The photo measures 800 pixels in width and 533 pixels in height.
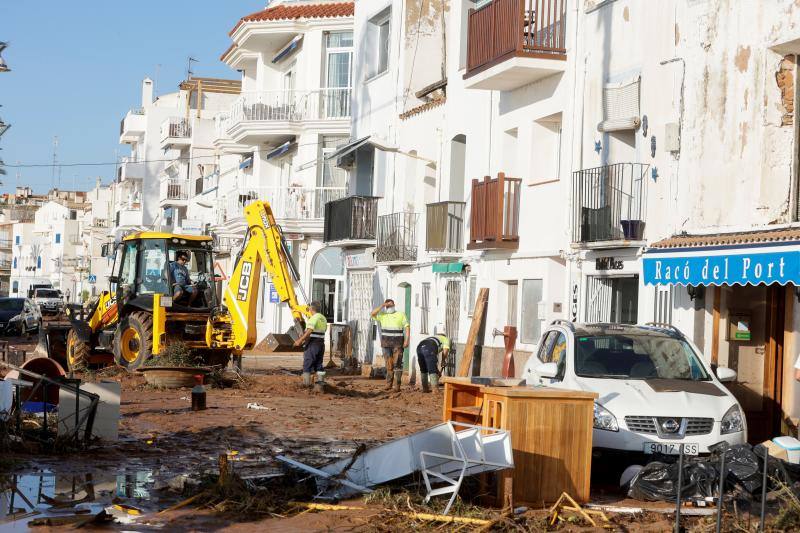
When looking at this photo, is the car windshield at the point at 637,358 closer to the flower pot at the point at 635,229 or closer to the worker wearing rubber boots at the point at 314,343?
the flower pot at the point at 635,229

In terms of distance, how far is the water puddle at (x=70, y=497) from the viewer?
9.97 m

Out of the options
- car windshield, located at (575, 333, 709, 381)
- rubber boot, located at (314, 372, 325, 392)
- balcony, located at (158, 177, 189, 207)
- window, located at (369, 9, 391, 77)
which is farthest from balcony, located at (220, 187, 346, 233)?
balcony, located at (158, 177, 189, 207)

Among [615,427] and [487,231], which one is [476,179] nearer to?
[487,231]

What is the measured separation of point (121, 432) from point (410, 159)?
624 inches

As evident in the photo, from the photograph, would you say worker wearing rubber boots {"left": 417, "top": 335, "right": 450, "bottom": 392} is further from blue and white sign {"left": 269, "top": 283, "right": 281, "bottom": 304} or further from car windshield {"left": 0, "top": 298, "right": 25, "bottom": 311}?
car windshield {"left": 0, "top": 298, "right": 25, "bottom": 311}

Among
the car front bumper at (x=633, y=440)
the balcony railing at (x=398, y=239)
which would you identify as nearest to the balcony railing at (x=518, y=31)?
the balcony railing at (x=398, y=239)

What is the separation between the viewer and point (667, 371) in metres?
13.8

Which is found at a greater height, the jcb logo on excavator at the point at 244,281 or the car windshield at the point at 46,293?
the jcb logo on excavator at the point at 244,281

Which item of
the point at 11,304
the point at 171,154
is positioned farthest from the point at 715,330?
the point at 171,154

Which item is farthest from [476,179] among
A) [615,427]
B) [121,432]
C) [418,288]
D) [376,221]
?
[615,427]

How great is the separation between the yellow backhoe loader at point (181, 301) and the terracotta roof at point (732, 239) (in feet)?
29.1

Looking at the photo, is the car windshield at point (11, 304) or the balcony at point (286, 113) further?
the car windshield at point (11, 304)

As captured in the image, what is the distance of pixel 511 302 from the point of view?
80.9ft

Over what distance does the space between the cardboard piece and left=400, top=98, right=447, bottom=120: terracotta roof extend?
16.1 meters
